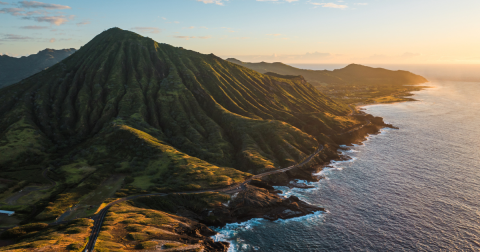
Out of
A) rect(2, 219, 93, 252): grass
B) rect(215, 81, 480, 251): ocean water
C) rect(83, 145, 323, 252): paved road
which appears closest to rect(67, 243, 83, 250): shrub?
rect(2, 219, 93, 252): grass

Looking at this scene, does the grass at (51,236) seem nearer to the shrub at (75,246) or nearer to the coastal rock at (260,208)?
the shrub at (75,246)

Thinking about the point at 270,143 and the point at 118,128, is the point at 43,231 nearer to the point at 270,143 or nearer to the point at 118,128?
the point at 118,128

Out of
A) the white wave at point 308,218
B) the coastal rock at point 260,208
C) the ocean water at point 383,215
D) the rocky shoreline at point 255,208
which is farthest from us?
the coastal rock at point 260,208

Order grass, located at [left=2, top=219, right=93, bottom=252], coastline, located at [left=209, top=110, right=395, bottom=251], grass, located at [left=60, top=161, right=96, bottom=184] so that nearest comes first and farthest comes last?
grass, located at [left=2, top=219, right=93, bottom=252]
coastline, located at [left=209, top=110, right=395, bottom=251]
grass, located at [left=60, top=161, right=96, bottom=184]

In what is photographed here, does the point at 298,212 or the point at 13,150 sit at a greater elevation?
the point at 13,150

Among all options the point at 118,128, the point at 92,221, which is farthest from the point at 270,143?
the point at 92,221

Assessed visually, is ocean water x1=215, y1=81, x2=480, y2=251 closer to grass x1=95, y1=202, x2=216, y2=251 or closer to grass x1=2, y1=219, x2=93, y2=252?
grass x1=95, y1=202, x2=216, y2=251

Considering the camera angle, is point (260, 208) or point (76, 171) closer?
point (260, 208)

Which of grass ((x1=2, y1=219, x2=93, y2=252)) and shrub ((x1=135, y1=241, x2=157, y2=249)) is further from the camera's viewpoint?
shrub ((x1=135, y1=241, x2=157, y2=249))

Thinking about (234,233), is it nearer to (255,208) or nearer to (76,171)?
(255,208)

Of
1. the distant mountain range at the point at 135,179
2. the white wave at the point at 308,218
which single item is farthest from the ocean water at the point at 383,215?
the distant mountain range at the point at 135,179

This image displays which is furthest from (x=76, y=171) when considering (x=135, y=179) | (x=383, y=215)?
(x=383, y=215)
